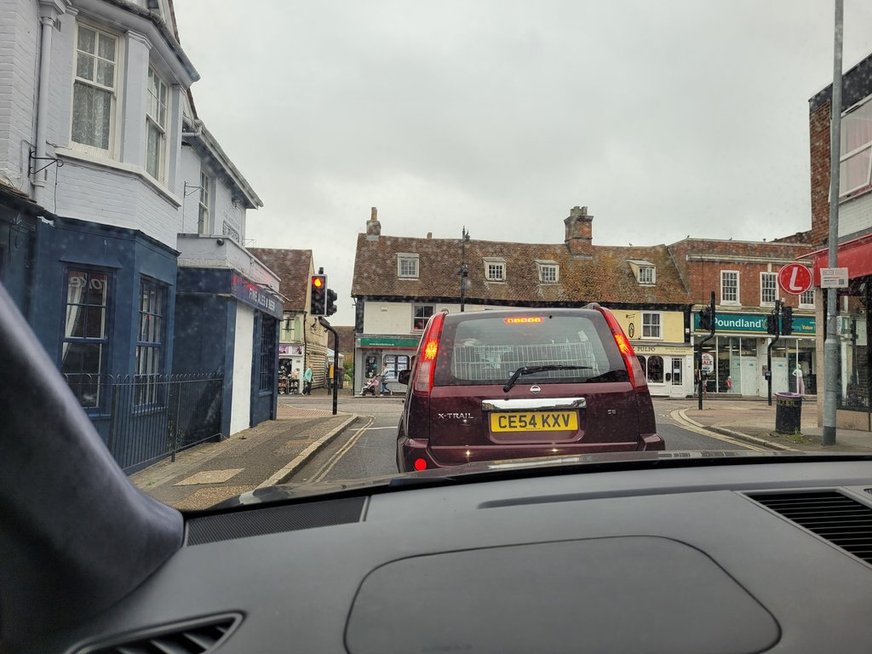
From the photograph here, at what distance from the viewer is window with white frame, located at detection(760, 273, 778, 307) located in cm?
3791

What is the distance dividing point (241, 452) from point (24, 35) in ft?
19.5

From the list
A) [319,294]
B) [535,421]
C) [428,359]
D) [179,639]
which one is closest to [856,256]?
[319,294]

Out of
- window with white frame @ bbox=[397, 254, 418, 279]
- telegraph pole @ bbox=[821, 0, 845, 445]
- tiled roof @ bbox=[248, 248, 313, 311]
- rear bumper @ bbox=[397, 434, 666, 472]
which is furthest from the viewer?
tiled roof @ bbox=[248, 248, 313, 311]

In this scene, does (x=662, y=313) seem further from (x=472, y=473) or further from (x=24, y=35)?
(x=472, y=473)

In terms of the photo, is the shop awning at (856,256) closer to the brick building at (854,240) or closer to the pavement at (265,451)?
the brick building at (854,240)

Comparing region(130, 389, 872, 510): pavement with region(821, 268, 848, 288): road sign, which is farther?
region(821, 268, 848, 288): road sign

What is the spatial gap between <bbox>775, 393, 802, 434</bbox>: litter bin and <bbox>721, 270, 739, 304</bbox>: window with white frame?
27.8 meters

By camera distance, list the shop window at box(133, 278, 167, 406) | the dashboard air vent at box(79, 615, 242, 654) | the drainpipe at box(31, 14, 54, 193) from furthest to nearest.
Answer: the shop window at box(133, 278, 167, 406), the drainpipe at box(31, 14, 54, 193), the dashboard air vent at box(79, 615, 242, 654)

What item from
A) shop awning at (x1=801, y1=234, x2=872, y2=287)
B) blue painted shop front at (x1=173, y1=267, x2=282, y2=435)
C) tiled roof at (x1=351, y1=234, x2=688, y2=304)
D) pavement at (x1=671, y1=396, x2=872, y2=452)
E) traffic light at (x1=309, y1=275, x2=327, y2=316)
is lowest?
pavement at (x1=671, y1=396, x2=872, y2=452)

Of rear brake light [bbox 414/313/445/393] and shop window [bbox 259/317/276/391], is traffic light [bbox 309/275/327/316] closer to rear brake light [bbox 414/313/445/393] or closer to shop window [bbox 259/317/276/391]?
shop window [bbox 259/317/276/391]

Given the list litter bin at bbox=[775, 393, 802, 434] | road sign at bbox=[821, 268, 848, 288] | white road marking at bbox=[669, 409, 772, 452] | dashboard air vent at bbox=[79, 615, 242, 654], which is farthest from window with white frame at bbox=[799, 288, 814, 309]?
dashboard air vent at bbox=[79, 615, 242, 654]

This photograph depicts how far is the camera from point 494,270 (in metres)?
39.6

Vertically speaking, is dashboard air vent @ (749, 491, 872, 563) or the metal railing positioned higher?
dashboard air vent @ (749, 491, 872, 563)

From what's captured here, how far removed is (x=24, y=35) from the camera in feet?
25.5
